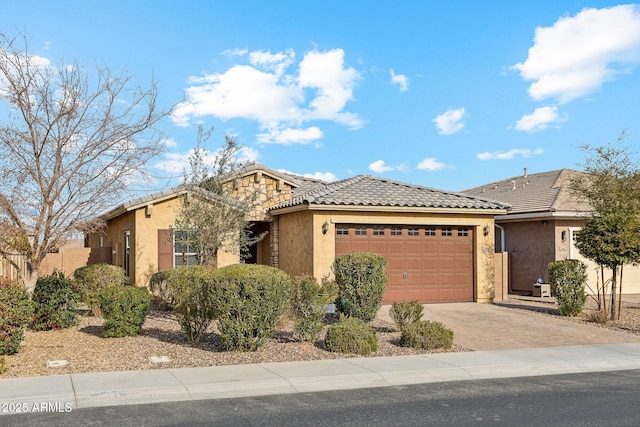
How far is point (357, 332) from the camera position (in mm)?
11297

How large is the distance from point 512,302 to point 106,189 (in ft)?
44.2

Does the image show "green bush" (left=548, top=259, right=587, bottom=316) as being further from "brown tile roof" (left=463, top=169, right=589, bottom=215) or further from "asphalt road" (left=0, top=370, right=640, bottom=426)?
"asphalt road" (left=0, top=370, right=640, bottom=426)

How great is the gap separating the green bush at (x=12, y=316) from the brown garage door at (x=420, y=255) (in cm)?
945

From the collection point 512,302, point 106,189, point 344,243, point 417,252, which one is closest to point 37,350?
point 106,189

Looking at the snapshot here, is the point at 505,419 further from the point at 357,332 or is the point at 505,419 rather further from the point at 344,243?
the point at 344,243

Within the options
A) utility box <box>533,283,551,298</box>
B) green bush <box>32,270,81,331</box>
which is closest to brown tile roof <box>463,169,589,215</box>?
utility box <box>533,283,551,298</box>

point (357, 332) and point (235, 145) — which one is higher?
point (235, 145)

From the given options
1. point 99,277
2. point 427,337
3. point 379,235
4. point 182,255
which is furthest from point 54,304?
point 379,235

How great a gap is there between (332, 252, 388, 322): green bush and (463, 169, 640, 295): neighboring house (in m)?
10.2

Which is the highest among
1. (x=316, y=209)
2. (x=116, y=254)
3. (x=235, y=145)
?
(x=235, y=145)

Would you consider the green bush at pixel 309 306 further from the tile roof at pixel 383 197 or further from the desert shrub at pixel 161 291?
the tile roof at pixel 383 197

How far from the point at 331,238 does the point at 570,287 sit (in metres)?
6.68

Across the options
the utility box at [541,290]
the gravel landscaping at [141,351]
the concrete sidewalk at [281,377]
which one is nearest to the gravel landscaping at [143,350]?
the gravel landscaping at [141,351]

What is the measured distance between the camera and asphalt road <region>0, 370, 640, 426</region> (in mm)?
7027
